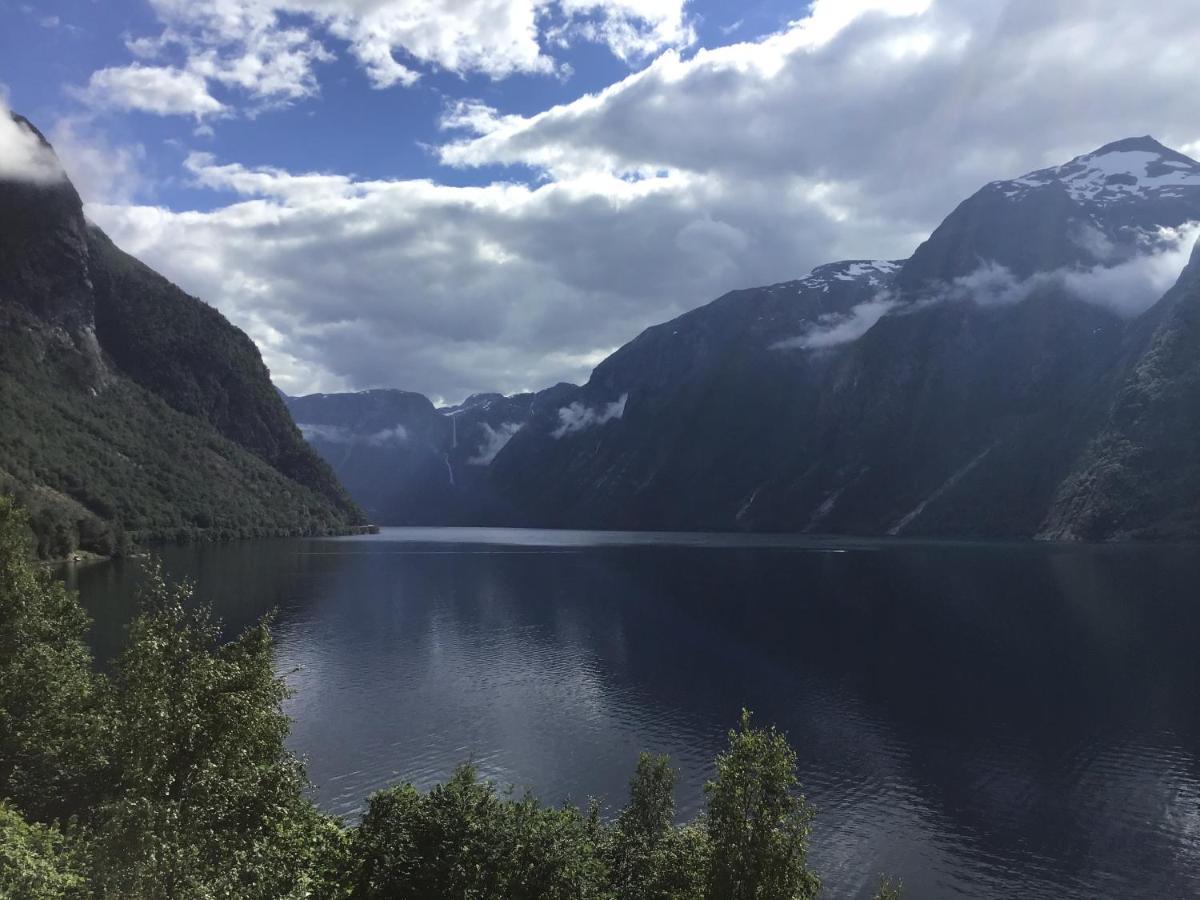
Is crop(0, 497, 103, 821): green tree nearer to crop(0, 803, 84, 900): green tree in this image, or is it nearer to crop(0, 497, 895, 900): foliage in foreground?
crop(0, 497, 895, 900): foliage in foreground

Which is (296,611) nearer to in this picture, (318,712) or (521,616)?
(521,616)

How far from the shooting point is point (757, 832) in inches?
1141

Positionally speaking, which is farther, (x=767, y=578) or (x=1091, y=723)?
(x=767, y=578)

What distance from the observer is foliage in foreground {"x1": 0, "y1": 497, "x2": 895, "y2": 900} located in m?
21.4

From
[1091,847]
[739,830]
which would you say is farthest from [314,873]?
[1091,847]

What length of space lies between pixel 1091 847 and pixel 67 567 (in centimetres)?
18193

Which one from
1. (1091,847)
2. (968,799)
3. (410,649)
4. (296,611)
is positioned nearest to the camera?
(1091,847)

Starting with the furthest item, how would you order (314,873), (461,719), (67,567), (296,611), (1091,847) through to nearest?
(67,567)
(296,611)
(461,719)
(1091,847)
(314,873)

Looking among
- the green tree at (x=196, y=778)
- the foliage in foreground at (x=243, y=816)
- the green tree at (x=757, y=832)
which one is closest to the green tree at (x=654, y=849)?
the foliage in foreground at (x=243, y=816)

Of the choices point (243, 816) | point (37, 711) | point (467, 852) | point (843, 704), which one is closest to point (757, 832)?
point (467, 852)

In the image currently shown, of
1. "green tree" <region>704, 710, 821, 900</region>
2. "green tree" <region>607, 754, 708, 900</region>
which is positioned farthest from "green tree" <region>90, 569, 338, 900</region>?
"green tree" <region>704, 710, 821, 900</region>

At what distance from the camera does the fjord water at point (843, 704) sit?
4984 cm

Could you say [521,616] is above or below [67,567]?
below

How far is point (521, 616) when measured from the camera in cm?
13175
